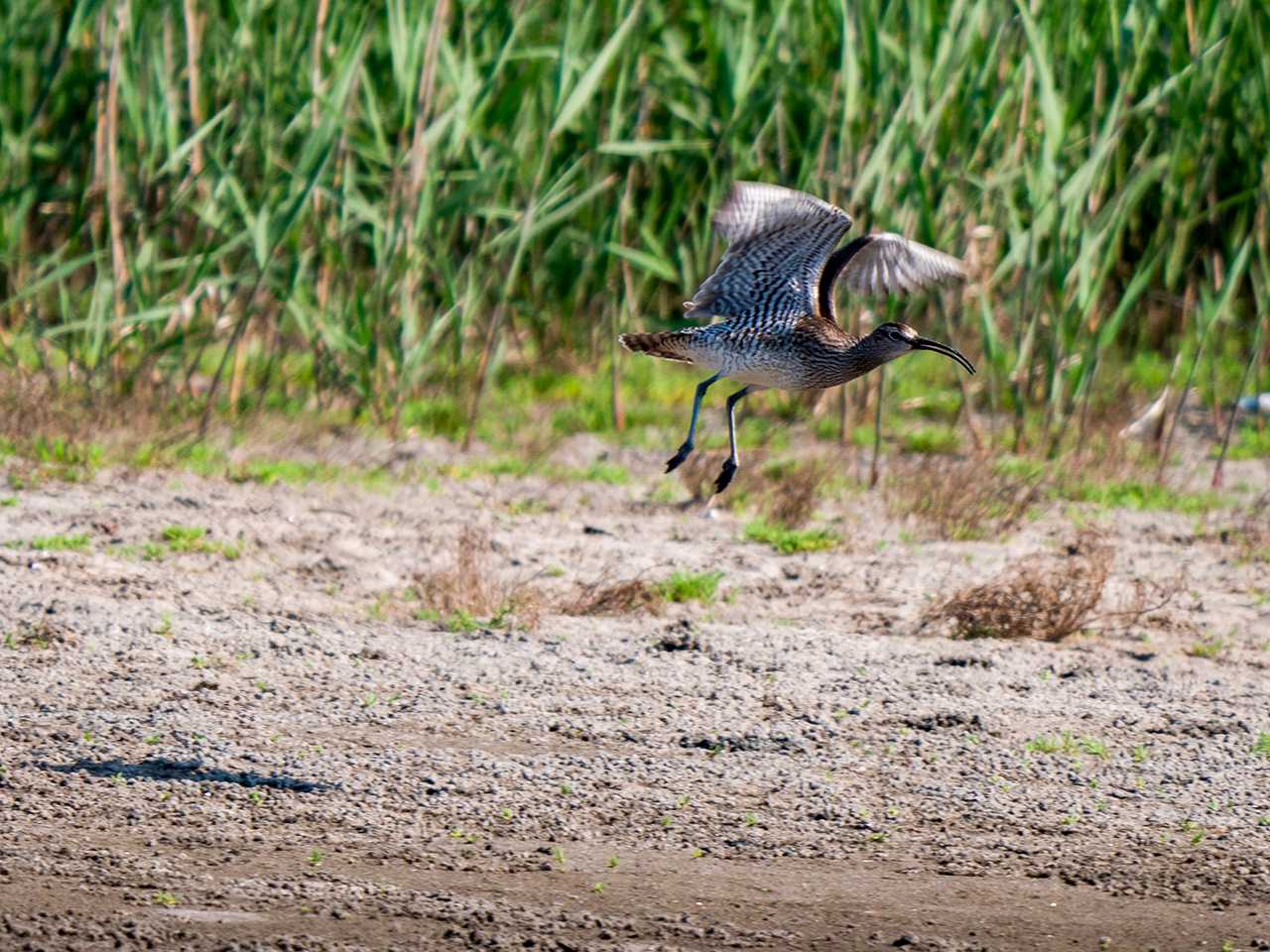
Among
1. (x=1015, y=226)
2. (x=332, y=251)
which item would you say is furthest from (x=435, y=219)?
(x=1015, y=226)

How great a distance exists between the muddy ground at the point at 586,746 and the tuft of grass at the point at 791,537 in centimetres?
6

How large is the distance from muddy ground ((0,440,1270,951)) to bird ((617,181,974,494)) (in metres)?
0.99


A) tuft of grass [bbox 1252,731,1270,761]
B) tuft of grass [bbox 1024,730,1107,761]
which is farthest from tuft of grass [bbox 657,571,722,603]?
tuft of grass [bbox 1252,731,1270,761]

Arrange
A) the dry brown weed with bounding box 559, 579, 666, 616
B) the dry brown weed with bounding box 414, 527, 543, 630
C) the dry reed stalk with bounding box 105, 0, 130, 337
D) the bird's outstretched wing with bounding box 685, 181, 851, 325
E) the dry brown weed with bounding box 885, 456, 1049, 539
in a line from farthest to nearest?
the dry reed stalk with bounding box 105, 0, 130, 337 → the dry brown weed with bounding box 885, 456, 1049, 539 → the dry brown weed with bounding box 559, 579, 666, 616 → the dry brown weed with bounding box 414, 527, 543, 630 → the bird's outstretched wing with bounding box 685, 181, 851, 325

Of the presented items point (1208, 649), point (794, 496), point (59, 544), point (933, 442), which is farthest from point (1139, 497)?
point (59, 544)

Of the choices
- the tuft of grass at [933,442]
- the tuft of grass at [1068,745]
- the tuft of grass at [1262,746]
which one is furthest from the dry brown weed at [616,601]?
the tuft of grass at [933,442]

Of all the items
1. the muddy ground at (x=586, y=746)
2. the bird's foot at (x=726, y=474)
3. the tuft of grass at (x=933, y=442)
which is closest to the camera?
the muddy ground at (x=586, y=746)

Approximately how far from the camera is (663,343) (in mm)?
6699

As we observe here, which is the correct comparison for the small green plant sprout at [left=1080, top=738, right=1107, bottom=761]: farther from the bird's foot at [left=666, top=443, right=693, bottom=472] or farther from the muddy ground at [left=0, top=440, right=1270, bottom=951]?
the bird's foot at [left=666, top=443, right=693, bottom=472]

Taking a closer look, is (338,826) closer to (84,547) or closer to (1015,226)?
(84,547)

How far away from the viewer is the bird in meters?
6.61

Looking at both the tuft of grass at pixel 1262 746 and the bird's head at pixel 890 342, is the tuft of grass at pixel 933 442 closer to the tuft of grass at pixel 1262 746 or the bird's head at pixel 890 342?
the bird's head at pixel 890 342

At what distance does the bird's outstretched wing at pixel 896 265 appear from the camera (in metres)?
6.77

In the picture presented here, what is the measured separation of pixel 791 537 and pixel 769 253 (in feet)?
5.98
